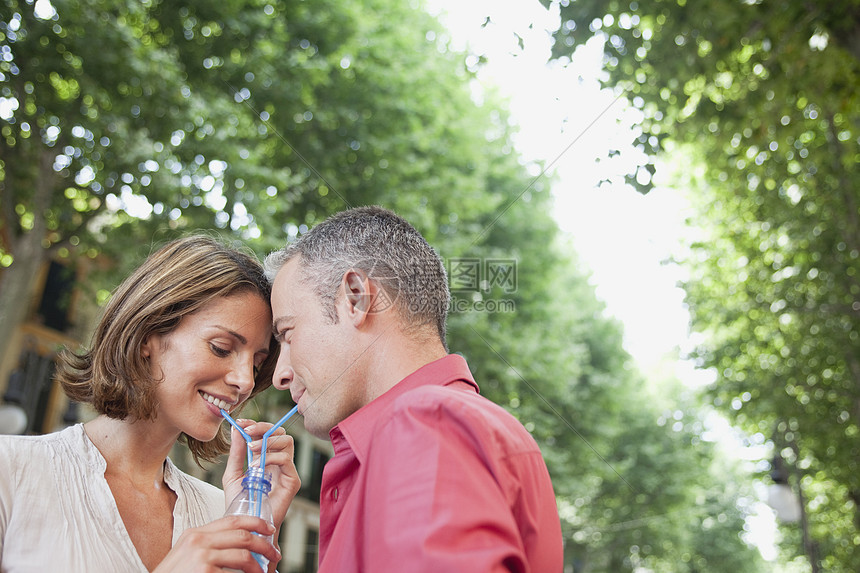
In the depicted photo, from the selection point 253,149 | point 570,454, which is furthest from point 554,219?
point 253,149

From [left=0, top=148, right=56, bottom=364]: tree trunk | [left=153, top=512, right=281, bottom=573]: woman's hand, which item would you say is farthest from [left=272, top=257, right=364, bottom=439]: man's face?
[left=0, top=148, right=56, bottom=364]: tree trunk

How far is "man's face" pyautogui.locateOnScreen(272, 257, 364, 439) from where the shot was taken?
1790 mm

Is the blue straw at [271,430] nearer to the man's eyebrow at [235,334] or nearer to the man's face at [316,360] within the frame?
the man's face at [316,360]

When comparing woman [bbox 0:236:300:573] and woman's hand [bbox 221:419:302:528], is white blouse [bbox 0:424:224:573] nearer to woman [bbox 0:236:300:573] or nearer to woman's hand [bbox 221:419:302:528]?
woman [bbox 0:236:300:573]

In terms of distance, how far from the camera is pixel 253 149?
9984 millimetres

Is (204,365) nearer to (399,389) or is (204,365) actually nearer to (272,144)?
(399,389)

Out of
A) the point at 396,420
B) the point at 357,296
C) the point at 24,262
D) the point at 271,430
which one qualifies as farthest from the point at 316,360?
the point at 24,262

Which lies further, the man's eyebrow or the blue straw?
the man's eyebrow

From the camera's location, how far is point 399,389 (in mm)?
1661

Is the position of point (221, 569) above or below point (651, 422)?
below

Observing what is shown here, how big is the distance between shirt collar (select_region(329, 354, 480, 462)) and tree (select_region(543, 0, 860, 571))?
413cm

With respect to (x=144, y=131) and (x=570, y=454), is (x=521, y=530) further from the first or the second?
(x=570, y=454)

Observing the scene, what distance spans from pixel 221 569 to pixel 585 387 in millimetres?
20030

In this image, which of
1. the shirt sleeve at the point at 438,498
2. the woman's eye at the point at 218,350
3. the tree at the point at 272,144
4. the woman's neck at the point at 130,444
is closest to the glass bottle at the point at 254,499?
the shirt sleeve at the point at 438,498
